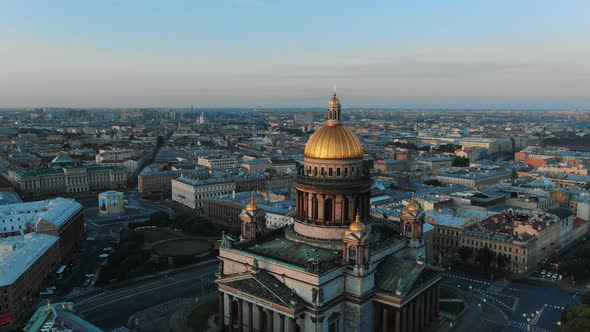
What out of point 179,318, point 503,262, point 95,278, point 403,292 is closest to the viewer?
point 403,292

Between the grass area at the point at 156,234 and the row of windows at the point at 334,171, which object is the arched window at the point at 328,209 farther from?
the grass area at the point at 156,234

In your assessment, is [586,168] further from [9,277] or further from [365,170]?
[9,277]

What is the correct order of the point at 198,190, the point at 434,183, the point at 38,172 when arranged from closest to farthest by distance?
the point at 198,190 < the point at 434,183 < the point at 38,172

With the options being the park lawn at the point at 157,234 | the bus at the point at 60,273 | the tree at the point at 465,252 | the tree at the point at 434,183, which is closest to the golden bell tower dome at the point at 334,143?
the tree at the point at 465,252

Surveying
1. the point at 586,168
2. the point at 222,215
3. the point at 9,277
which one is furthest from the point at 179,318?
the point at 586,168

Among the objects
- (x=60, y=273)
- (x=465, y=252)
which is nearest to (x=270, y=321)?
(x=60, y=273)

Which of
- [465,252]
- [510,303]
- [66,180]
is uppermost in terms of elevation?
[465,252]

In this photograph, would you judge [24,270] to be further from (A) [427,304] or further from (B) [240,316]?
(A) [427,304]

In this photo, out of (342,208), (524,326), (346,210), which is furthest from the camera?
(524,326)

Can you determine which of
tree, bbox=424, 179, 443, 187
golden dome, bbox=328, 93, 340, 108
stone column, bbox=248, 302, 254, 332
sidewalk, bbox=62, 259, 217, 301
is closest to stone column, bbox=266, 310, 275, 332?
stone column, bbox=248, 302, 254, 332
